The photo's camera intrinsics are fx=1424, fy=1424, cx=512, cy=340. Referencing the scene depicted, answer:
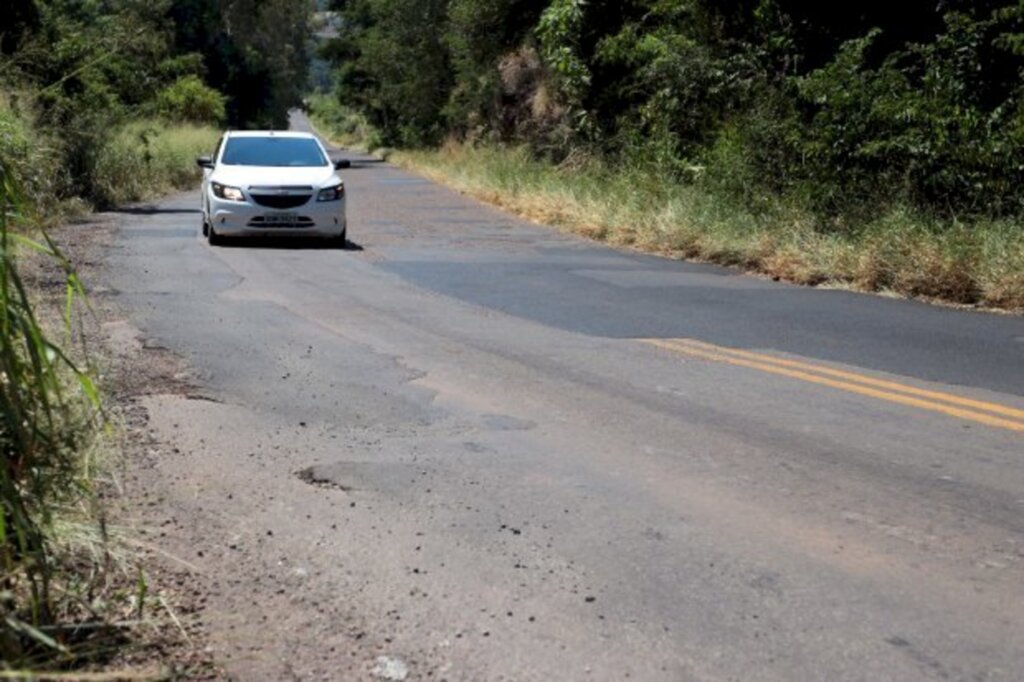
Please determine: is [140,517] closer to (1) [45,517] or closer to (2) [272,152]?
(1) [45,517]

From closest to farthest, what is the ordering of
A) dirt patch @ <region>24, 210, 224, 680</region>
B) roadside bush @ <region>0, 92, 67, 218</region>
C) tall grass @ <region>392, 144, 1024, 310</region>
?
1. dirt patch @ <region>24, 210, 224, 680</region>
2. roadside bush @ <region>0, 92, 67, 218</region>
3. tall grass @ <region>392, 144, 1024, 310</region>

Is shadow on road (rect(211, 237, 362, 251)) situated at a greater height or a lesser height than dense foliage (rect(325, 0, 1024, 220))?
lesser

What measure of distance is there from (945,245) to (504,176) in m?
17.9

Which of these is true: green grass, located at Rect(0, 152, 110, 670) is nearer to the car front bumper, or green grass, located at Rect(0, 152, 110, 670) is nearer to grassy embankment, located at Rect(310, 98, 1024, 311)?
grassy embankment, located at Rect(310, 98, 1024, 311)

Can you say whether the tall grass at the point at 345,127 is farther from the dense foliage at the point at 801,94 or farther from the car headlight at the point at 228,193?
the car headlight at the point at 228,193

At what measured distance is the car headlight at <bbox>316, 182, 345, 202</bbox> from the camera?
19219mm

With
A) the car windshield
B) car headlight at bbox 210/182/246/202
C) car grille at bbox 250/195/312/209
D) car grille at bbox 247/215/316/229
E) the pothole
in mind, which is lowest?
car grille at bbox 247/215/316/229

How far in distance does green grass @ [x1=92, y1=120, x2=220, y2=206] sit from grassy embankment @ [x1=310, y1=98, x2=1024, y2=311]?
7.81 metres

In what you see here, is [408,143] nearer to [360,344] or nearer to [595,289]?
[595,289]

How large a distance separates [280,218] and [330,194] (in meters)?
0.79

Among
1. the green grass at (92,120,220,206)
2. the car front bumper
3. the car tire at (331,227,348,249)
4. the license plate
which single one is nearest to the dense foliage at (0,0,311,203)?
the green grass at (92,120,220,206)

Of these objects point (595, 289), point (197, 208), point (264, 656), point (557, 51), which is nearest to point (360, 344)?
point (595, 289)

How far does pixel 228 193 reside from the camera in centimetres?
1905

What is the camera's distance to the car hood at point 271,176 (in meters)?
19.2
